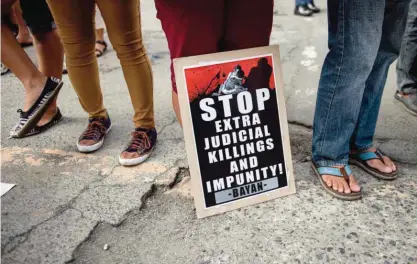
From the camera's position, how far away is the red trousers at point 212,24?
1430 mm

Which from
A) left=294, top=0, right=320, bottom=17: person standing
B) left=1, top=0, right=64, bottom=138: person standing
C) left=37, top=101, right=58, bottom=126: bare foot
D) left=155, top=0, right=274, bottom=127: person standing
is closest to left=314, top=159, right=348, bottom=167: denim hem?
left=155, top=0, right=274, bottom=127: person standing

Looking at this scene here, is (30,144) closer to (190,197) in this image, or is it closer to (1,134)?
(1,134)

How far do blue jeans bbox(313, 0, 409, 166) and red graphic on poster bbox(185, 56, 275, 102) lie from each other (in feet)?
0.83

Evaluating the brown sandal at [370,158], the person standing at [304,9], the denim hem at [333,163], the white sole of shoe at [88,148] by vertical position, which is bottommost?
the person standing at [304,9]

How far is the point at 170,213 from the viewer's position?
1581 millimetres

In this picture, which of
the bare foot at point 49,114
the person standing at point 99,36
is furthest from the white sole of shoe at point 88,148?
the person standing at point 99,36

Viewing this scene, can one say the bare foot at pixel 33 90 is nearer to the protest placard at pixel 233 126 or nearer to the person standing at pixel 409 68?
the protest placard at pixel 233 126

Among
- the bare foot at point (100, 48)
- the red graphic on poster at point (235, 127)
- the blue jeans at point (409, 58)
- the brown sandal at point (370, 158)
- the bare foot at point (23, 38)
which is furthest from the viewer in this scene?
the bare foot at point (23, 38)

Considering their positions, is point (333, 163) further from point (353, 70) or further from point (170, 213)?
point (170, 213)

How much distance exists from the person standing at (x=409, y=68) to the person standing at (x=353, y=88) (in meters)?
0.74

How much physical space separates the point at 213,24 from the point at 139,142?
0.74 metres

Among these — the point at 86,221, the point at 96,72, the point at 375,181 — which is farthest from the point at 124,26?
the point at 375,181

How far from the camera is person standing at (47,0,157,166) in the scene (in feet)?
5.64

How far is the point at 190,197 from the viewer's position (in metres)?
1.67
